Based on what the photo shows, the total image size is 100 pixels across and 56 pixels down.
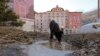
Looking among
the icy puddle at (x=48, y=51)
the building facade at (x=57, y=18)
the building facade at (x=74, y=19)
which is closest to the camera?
the icy puddle at (x=48, y=51)

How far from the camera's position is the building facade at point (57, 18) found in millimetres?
44656

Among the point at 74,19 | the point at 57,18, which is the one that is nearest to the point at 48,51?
the point at 57,18

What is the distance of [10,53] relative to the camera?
32.6 ft

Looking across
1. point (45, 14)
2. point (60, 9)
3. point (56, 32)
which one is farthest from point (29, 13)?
point (56, 32)

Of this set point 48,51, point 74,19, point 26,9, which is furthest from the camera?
point 26,9

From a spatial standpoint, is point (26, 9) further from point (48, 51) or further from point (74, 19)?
point (48, 51)

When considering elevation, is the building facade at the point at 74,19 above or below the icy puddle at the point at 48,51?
below

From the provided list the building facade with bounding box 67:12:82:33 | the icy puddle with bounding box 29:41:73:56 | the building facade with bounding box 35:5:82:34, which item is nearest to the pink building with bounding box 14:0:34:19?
the building facade with bounding box 35:5:82:34

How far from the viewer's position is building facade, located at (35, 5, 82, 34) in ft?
147

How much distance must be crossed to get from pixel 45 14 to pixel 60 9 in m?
5.87

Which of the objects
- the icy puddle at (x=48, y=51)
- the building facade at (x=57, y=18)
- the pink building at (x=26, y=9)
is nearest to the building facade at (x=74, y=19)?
the building facade at (x=57, y=18)

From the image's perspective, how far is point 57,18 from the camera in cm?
A: 4484

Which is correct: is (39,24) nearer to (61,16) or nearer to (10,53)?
(61,16)

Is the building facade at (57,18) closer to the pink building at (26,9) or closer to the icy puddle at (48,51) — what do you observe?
the pink building at (26,9)
